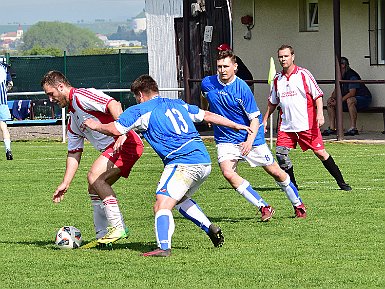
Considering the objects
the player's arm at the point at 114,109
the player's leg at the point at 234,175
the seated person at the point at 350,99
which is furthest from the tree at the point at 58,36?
the player's arm at the point at 114,109

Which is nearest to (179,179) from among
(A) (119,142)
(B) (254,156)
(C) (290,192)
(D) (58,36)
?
(A) (119,142)

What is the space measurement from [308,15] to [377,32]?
211cm

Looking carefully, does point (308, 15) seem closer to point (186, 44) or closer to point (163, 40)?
point (186, 44)

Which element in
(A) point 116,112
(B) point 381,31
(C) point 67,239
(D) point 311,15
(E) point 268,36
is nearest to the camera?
(A) point 116,112

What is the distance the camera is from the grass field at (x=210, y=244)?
932 cm

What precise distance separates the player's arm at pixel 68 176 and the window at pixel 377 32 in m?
15.1

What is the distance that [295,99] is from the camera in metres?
15.0

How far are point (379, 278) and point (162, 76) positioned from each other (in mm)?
19986

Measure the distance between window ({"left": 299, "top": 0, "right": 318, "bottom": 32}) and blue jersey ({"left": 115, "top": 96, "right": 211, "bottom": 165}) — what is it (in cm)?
1677

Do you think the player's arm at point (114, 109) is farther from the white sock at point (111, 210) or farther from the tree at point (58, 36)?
the tree at point (58, 36)

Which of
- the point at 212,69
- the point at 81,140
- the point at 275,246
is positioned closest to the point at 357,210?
the point at 275,246

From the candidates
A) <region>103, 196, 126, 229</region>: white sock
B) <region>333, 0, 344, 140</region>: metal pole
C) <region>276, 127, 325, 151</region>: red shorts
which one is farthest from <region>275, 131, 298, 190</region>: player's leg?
<region>333, 0, 344, 140</region>: metal pole

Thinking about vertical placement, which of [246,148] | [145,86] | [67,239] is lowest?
[67,239]

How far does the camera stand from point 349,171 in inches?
707
